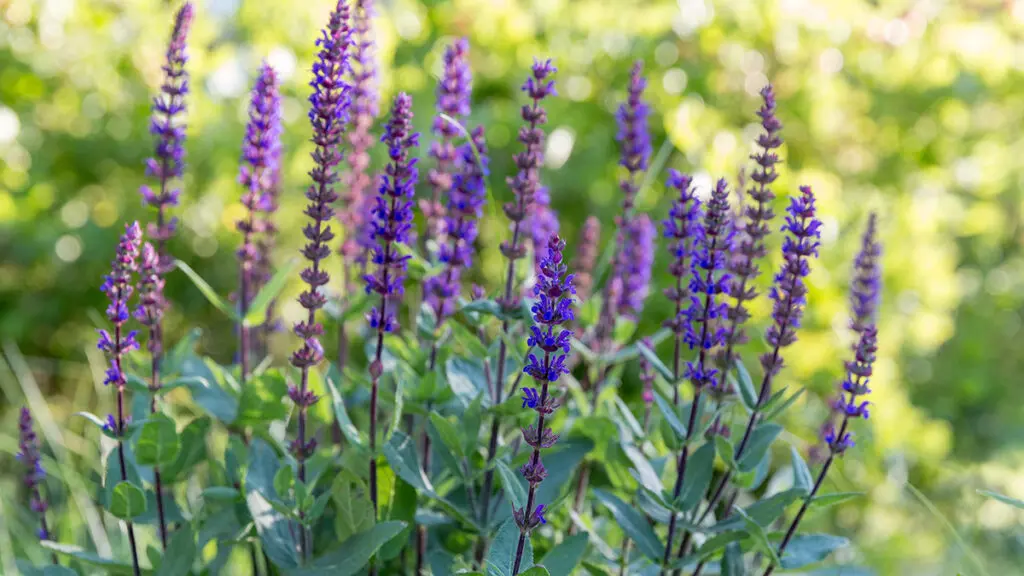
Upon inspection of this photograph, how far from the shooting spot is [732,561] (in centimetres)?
192

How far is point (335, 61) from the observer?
164cm

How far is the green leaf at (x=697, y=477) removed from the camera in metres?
1.87

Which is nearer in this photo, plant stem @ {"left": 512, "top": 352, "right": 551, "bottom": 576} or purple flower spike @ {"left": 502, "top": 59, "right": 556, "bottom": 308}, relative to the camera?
plant stem @ {"left": 512, "top": 352, "right": 551, "bottom": 576}

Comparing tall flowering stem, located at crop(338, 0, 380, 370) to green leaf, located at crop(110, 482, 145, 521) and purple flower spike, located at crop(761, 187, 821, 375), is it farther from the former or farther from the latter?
purple flower spike, located at crop(761, 187, 821, 375)

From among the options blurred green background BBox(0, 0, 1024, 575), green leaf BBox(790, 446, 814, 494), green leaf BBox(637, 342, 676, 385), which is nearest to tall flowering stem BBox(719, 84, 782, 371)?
green leaf BBox(637, 342, 676, 385)

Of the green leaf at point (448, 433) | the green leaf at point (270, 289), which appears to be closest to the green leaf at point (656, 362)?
the green leaf at point (448, 433)

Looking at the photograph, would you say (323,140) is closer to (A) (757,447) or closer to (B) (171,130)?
(B) (171,130)

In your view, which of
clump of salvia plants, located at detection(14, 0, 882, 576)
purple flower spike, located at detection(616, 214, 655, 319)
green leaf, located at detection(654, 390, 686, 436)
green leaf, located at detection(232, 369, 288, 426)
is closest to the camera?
clump of salvia plants, located at detection(14, 0, 882, 576)

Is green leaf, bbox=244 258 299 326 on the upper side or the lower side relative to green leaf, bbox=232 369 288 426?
upper

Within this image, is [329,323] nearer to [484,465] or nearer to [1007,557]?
[484,465]

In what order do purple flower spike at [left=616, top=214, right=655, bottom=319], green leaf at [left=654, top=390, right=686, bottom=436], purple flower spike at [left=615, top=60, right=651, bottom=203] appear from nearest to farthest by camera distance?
green leaf at [left=654, top=390, right=686, bottom=436]
purple flower spike at [left=615, top=60, right=651, bottom=203]
purple flower spike at [left=616, top=214, right=655, bottom=319]

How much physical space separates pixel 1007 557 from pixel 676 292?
429cm

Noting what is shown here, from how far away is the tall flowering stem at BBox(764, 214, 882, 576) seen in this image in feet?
5.70

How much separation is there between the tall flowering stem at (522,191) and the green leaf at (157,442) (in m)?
0.65
